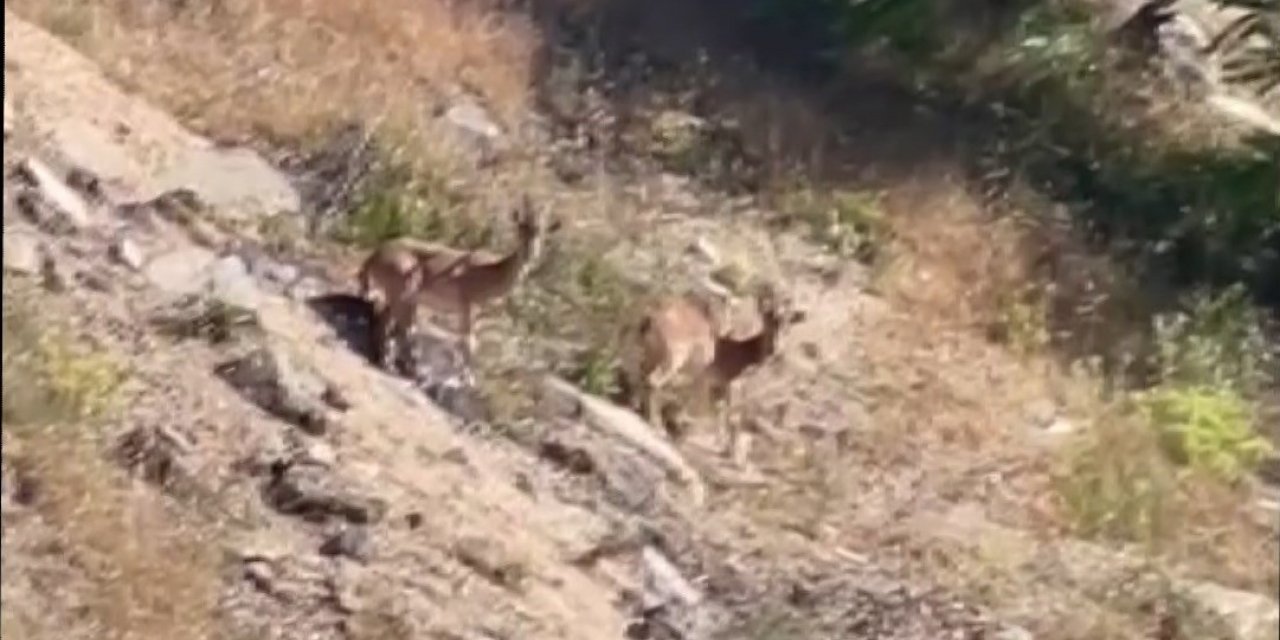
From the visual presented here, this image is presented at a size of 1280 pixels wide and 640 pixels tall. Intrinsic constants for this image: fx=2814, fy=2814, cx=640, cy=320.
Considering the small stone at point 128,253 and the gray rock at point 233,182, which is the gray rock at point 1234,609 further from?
the gray rock at point 233,182

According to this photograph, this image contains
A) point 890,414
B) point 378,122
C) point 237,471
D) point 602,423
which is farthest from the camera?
point 378,122

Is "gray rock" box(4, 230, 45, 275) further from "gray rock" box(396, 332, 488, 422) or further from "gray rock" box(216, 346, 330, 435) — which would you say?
"gray rock" box(396, 332, 488, 422)

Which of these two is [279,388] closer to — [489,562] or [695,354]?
[489,562]

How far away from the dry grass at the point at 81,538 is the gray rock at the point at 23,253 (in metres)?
0.67

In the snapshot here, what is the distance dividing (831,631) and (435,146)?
3191 mm

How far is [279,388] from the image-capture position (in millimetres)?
7637

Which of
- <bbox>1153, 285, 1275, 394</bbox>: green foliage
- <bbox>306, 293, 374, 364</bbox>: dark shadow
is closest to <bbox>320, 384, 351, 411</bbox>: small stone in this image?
<bbox>306, 293, 374, 364</bbox>: dark shadow

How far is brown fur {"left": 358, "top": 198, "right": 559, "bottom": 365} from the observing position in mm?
8469

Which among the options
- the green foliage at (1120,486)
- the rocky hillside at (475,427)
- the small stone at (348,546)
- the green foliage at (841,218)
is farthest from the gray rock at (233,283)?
the green foliage at (841,218)

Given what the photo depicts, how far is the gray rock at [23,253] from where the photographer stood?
7504 millimetres

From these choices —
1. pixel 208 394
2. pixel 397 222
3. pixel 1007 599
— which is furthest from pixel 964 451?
pixel 208 394

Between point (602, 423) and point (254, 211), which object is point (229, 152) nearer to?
point (254, 211)

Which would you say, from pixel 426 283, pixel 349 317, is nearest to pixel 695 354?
pixel 426 283

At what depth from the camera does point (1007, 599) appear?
777 centimetres
